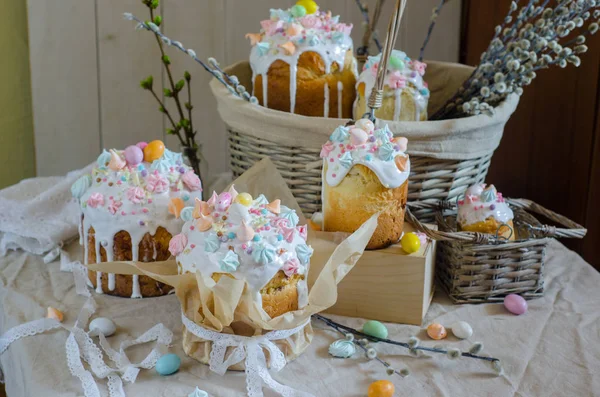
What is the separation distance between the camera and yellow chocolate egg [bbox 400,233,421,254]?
1.16 metres

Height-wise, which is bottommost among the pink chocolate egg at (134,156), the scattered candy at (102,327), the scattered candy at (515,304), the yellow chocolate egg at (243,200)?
the scattered candy at (102,327)

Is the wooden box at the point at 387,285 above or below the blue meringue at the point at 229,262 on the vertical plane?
below

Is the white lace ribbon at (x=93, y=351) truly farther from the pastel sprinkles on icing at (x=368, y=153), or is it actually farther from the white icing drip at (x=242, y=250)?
the pastel sprinkles on icing at (x=368, y=153)

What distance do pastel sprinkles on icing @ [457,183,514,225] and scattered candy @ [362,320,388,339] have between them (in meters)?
0.26

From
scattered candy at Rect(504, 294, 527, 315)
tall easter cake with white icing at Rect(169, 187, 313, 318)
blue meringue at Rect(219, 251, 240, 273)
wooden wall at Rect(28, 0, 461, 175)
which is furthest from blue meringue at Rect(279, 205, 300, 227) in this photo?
wooden wall at Rect(28, 0, 461, 175)

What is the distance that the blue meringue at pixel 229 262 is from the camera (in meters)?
0.97

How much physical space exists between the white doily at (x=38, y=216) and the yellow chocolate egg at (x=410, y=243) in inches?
28.7

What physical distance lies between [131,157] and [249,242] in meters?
0.36

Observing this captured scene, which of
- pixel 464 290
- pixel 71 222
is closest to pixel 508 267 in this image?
pixel 464 290

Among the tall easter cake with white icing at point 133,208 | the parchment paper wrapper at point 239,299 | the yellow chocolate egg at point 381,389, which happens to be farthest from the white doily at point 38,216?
the yellow chocolate egg at point 381,389

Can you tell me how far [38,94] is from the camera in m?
1.93

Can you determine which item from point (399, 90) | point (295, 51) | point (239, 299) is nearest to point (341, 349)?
point (239, 299)

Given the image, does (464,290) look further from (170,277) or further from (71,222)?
(71,222)

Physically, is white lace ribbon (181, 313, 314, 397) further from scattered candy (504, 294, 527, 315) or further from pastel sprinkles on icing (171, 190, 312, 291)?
scattered candy (504, 294, 527, 315)
